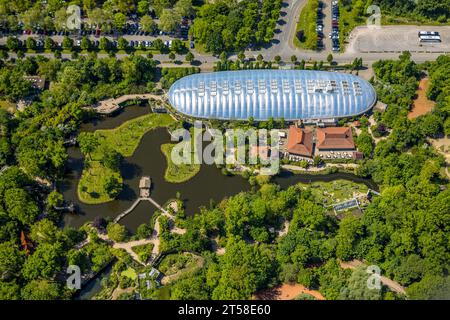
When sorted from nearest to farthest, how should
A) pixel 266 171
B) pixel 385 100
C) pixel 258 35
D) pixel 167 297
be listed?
pixel 167 297
pixel 266 171
pixel 385 100
pixel 258 35

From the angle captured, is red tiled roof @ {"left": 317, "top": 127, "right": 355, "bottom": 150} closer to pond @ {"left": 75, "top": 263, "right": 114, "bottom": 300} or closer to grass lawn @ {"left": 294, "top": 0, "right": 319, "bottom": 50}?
grass lawn @ {"left": 294, "top": 0, "right": 319, "bottom": 50}

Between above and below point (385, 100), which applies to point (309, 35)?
above

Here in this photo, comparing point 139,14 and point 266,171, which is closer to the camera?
point 266,171

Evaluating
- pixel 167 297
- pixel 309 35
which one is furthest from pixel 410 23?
pixel 167 297

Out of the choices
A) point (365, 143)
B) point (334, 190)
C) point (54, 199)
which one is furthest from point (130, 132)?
point (365, 143)

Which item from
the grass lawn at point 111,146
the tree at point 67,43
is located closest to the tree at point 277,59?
the grass lawn at point 111,146

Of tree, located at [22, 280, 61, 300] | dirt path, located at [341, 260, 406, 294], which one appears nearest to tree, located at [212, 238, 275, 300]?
dirt path, located at [341, 260, 406, 294]

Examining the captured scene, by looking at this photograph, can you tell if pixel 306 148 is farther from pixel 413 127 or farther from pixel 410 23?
pixel 410 23
